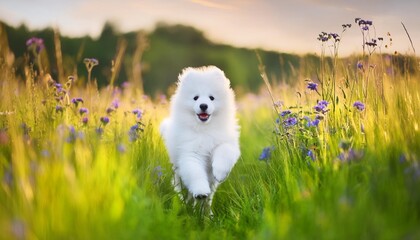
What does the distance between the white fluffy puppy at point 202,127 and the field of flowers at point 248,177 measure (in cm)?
21

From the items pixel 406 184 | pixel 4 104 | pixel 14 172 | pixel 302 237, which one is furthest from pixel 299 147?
pixel 4 104

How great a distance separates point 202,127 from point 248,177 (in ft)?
2.04

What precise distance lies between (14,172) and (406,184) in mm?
2152

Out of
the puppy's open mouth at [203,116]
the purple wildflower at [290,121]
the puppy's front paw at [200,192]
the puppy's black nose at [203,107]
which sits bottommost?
the puppy's front paw at [200,192]

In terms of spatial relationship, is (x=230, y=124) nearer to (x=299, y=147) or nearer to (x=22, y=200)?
(x=299, y=147)

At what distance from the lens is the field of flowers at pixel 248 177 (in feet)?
8.04

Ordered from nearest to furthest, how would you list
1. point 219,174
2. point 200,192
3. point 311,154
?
point 311,154, point 200,192, point 219,174

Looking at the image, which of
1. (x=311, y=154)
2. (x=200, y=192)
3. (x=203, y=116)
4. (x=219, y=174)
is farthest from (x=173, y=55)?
(x=311, y=154)

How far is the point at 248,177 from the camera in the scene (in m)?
4.60

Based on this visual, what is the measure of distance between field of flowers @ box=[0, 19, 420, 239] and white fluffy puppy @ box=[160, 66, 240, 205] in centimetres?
21

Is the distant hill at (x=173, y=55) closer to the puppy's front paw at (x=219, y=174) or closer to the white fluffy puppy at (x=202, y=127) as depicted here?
the white fluffy puppy at (x=202, y=127)

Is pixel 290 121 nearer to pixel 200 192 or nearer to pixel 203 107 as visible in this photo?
pixel 203 107

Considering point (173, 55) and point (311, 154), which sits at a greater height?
point (173, 55)

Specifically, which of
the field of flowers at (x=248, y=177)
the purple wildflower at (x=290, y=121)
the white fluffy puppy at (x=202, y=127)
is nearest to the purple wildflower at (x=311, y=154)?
the field of flowers at (x=248, y=177)
